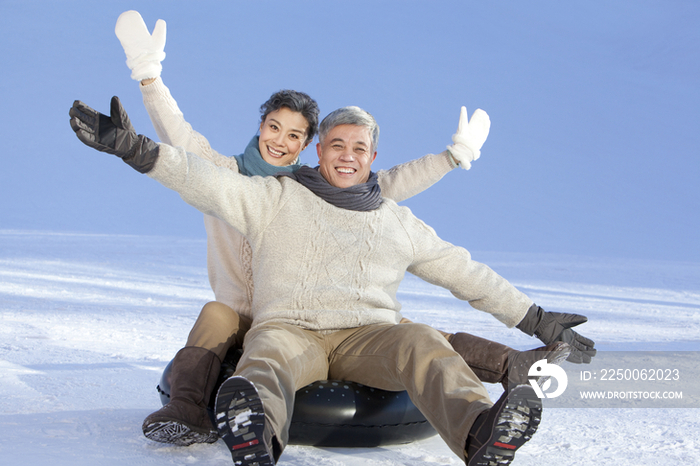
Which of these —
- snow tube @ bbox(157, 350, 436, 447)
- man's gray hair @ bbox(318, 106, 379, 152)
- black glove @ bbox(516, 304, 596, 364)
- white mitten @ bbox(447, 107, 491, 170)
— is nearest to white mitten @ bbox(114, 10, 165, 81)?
man's gray hair @ bbox(318, 106, 379, 152)

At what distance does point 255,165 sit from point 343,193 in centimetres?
57

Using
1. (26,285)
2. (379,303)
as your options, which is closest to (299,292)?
(379,303)

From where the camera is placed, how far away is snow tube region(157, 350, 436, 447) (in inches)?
83.3

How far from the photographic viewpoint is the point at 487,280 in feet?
8.38

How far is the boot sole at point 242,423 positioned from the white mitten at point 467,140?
6.28 feet

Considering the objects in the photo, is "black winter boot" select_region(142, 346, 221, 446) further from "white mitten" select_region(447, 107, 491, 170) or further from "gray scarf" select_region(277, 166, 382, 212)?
"white mitten" select_region(447, 107, 491, 170)

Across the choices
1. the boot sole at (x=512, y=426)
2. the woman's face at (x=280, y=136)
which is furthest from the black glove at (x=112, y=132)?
the boot sole at (x=512, y=426)

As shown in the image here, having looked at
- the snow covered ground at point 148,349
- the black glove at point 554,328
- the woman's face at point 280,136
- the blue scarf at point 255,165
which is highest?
the woman's face at point 280,136

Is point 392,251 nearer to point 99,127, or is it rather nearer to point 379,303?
point 379,303

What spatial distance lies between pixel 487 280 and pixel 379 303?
19.6 inches

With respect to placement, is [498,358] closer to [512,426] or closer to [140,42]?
[512,426]

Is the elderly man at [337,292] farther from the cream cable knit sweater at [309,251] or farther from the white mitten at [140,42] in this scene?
the white mitten at [140,42]

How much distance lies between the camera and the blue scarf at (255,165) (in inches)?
106

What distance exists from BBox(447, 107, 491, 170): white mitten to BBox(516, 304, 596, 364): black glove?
2.79 feet
